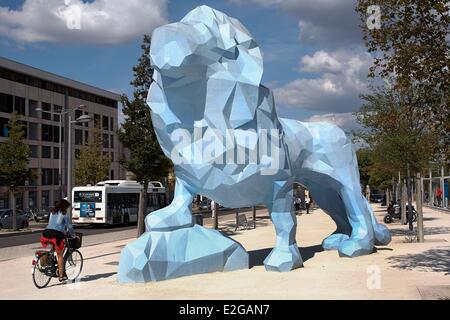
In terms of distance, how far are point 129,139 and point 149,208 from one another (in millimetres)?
14963

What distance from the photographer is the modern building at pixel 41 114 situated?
161ft

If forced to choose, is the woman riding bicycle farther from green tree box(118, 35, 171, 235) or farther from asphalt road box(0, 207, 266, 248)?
asphalt road box(0, 207, 266, 248)

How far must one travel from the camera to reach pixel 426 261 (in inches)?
457

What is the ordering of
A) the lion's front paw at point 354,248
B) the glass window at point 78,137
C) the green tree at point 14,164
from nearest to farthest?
the lion's front paw at point 354,248
the green tree at point 14,164
the glass window at point 78,137

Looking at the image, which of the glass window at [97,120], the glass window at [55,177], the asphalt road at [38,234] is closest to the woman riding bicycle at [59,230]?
the asphalt road at [38,234]

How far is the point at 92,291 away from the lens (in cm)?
917

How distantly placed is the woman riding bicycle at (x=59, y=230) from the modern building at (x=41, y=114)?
124ft

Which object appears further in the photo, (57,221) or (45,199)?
(45,199)

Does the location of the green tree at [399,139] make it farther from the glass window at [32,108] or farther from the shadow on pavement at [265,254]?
the glass window at [32,108]

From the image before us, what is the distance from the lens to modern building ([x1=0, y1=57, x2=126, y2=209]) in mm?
49062

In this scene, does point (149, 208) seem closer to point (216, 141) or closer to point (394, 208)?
point (394, 208)

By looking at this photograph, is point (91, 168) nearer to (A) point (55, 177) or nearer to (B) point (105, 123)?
(A) point (55, 177)

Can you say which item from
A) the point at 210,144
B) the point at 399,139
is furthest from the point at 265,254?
the point at 399,139

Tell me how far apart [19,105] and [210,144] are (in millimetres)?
45572
